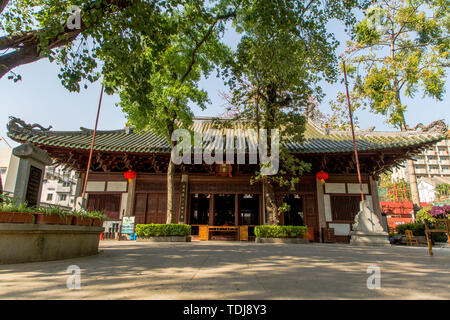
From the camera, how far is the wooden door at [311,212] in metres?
11.0

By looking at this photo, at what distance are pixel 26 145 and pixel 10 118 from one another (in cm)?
594

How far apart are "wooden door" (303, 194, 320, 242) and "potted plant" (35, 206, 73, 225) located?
9.57 m

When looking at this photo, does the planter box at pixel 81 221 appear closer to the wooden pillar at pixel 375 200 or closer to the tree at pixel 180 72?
the tree at pixel 180 72

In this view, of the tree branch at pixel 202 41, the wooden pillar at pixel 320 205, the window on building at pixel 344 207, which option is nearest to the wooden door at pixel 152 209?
the tree branch at pixel 202 41

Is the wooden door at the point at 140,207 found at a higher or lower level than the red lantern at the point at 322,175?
lower

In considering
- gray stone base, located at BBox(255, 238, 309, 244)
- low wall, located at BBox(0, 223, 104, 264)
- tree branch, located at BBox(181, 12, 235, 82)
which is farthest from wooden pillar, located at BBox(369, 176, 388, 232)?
low wall, located at BBox(0, 223, 104, 264)

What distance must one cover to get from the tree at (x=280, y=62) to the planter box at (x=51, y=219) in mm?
5484

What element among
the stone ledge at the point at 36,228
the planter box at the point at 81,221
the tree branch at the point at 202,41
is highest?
the tree branch at the point at 202,41

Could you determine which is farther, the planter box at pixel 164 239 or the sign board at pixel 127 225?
the sign board at pixel 127 225

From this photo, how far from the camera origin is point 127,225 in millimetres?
10062

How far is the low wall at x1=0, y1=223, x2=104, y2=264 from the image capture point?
3.17 m

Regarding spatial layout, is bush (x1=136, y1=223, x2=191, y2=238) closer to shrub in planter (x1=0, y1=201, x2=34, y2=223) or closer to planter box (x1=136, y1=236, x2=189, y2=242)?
planter box (x1=136, y1=236, x2=189, y2=242)
